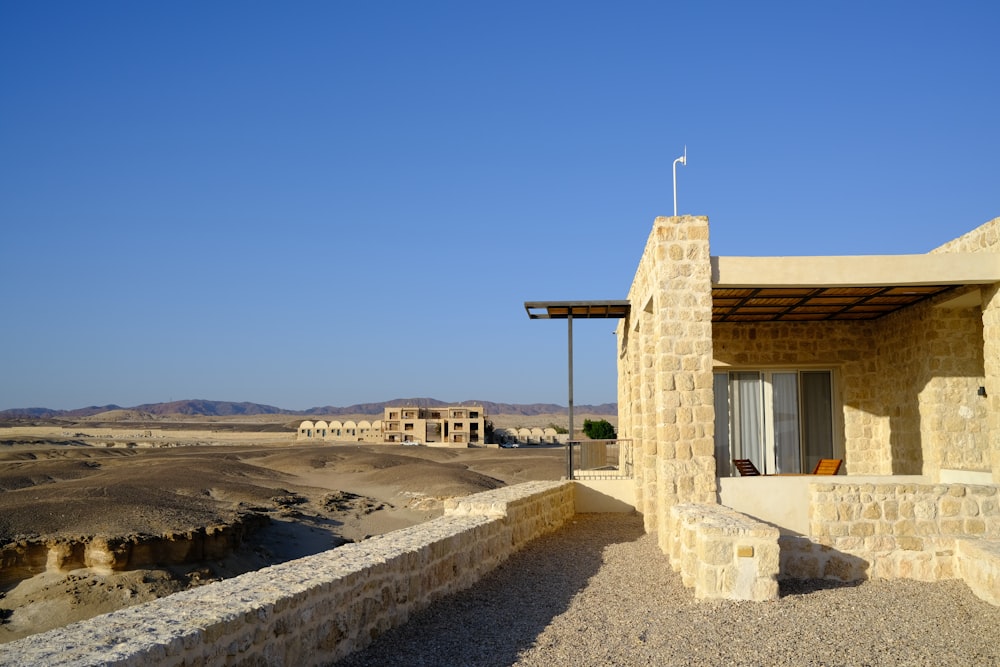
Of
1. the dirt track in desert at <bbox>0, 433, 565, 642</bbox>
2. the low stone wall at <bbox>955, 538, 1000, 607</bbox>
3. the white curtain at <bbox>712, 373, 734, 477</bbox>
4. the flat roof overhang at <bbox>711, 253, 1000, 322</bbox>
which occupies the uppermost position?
the flat roof overhang at <bbox>711, 253, 1000, 322</bbox>

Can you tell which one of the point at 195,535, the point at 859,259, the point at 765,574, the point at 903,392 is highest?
the point at 859,259

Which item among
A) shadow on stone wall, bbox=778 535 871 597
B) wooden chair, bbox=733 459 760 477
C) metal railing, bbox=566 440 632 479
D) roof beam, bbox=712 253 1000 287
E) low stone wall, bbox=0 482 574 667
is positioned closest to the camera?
low stone wall, bbox=0 482 574 667

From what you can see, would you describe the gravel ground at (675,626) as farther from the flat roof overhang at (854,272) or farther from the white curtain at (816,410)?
the white curtain at (816,410)

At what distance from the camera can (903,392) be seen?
42.0 feet

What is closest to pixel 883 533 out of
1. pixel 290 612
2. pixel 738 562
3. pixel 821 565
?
pixel 821 565

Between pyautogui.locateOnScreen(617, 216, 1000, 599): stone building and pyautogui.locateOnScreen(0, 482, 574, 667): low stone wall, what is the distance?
2574 mm

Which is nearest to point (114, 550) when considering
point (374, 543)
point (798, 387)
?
point (374, 543)

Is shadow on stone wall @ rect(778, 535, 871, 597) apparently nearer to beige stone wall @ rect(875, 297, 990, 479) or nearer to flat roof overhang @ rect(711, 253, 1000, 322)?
flat roof overhang @ rect(711, 253, 1000, 322)

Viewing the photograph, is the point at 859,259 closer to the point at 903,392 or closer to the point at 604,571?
the point at 903,392

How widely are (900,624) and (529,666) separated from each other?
322 centimetres

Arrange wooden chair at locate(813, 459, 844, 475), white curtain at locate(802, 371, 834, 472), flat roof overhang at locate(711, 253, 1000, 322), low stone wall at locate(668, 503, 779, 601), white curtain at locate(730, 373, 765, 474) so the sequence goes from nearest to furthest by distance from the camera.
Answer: low stone wall at locate(668, 503, 779, 601), flat roof overhang at locate(711, 253, 1000, 322), wooden chair at locate(813, 459, 844, 475), white curtain at locate(730, 373, 765, 474), white curtain at locate(802, 371, 834, 472)

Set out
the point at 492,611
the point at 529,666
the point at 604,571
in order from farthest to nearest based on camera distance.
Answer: the point at 604,571, the point at 492,611, the point at 529,666

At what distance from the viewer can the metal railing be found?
47.9ft

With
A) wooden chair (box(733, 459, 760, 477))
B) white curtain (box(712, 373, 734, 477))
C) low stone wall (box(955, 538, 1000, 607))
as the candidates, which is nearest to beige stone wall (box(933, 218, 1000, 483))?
low stone wall (box(955, 538, 1000, 607))
